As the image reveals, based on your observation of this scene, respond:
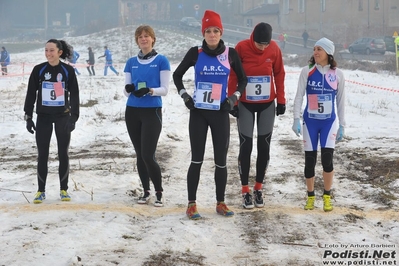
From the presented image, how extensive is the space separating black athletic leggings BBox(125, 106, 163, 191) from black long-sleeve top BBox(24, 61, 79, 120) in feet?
2.37

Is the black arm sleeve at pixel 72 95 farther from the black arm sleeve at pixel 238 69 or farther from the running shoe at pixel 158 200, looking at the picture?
the black arm sleeve at pixel 238 69

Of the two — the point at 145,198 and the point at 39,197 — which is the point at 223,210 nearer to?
the point at 145,198

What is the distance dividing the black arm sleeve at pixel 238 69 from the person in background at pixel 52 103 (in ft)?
6.48

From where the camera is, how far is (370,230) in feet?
18.6

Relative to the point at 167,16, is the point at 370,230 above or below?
below

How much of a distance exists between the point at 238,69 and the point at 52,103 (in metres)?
2.21

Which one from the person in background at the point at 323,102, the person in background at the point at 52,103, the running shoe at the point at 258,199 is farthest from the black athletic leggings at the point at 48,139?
the person in background at the point at 323,102

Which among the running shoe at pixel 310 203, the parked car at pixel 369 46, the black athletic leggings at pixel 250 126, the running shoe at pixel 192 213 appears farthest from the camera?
the parked car at pixel 369 46

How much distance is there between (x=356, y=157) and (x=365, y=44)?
40.0 m

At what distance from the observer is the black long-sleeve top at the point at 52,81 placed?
6930mm

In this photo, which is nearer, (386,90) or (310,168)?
(310,168)

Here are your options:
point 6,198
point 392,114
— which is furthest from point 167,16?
point 6,198

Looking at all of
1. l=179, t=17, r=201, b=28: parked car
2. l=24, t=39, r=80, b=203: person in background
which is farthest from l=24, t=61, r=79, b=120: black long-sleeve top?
l=179, t=17, r=201, b=28: parked car

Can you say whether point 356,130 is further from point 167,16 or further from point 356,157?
point 167,16
